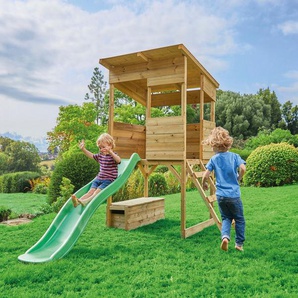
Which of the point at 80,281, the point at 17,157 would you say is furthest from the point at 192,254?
the point at 17,157

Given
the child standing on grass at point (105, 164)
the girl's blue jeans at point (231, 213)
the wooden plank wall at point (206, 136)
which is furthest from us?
the wooden plank wall at point (206, 136)

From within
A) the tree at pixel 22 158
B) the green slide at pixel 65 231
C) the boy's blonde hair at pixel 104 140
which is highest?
the tree at pixel 22 158

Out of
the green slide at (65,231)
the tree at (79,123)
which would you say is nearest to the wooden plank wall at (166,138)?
the green slide at (65,231)

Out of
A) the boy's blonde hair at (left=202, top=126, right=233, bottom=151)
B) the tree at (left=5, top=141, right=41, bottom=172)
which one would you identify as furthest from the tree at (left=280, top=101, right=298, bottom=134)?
the boy's blonde hair at (left=202, top=126, right=233, bottom=151)

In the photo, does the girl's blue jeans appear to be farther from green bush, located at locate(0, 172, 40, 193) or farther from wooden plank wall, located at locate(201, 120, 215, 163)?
green bush, located at locate(0, 172, 40, 193)

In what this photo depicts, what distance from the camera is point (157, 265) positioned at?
461cm

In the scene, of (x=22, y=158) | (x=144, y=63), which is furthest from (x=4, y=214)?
(x=22, y=158)

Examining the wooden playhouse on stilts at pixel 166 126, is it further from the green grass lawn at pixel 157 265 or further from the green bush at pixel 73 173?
the green bush at pixel 73 173

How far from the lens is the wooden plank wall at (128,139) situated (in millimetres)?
7605

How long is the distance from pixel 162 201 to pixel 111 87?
9.99ft

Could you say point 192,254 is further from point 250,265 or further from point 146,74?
point 146,74

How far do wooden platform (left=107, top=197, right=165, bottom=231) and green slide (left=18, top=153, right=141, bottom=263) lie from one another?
1038mm

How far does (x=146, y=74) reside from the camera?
705 centimetres

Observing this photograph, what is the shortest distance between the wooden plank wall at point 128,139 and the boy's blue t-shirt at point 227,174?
3082 mm
